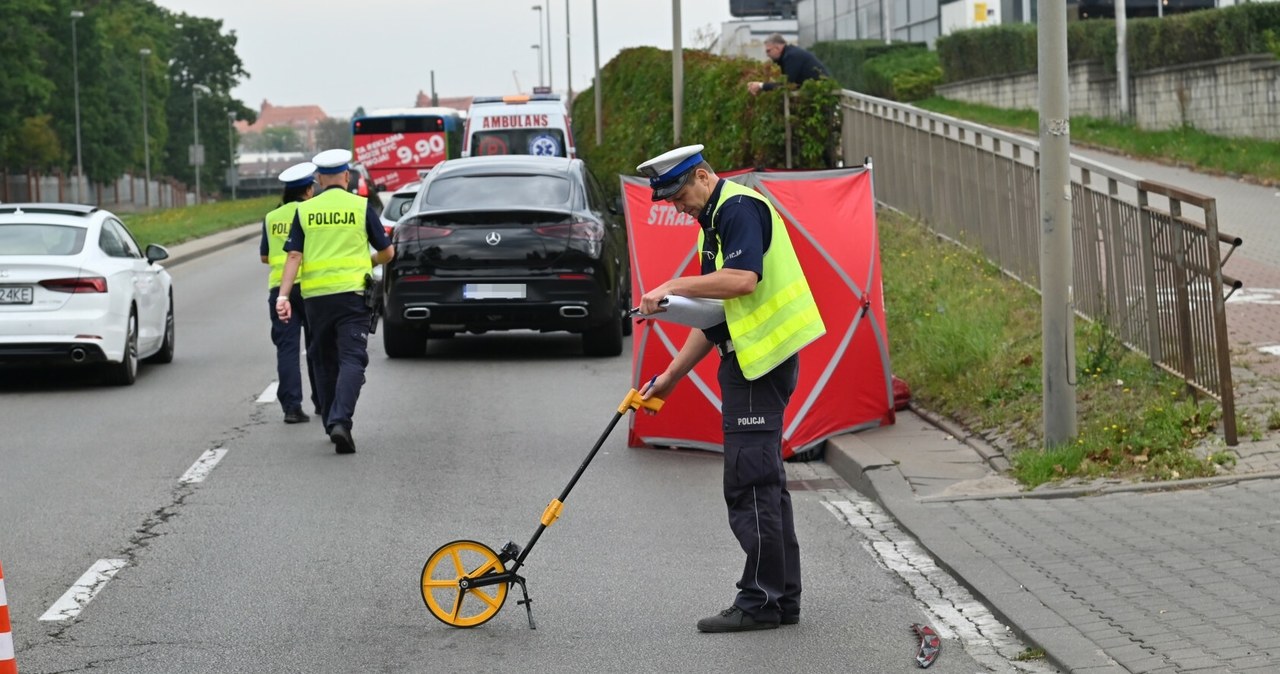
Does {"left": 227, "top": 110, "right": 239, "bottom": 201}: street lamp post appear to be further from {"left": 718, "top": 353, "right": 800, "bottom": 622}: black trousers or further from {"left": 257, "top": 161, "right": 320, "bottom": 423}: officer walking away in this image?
{"left": 718, "top": 353, "right": 800, "bottom": 622}: black trousers

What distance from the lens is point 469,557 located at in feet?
26.0

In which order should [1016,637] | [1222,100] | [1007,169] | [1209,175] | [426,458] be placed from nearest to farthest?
[1016,637], [426,458], [1007,169], [1209,175], [1222,100]

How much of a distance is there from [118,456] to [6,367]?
576 cm

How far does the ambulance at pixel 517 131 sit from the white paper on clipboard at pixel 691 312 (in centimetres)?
3050

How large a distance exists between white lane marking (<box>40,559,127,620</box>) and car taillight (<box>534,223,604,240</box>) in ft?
25.8

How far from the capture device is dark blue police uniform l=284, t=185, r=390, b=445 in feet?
36.4

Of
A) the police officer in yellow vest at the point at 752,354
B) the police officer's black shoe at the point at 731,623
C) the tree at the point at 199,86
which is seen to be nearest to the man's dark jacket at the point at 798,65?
the police officer in yellow vest at the point at 752,354

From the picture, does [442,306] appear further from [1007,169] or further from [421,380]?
[1007,169]

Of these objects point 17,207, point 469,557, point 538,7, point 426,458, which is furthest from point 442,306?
point 538,7

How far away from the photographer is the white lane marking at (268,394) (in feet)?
45.4

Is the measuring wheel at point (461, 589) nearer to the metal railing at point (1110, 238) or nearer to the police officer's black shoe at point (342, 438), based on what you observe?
the police officer's black shoe at point (342, 438)

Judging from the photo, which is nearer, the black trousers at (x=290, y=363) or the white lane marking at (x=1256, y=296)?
the black trousers at (x=290, y=363)

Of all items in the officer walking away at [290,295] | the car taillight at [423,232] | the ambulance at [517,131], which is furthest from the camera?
the ambulance at [517,131]

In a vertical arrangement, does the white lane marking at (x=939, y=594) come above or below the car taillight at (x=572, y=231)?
below
